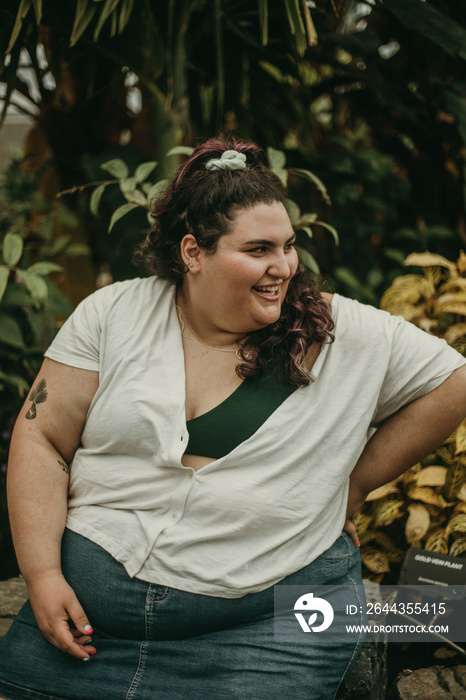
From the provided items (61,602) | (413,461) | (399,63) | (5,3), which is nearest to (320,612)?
(413,461)

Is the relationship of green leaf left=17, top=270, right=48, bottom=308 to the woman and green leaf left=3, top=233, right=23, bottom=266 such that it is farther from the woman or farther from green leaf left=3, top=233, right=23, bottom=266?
the woman

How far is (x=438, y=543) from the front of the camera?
74.2 inches

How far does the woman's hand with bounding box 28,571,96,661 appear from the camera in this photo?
1419 mm


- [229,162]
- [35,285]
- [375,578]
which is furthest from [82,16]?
[375,578]

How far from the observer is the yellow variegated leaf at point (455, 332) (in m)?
2.21

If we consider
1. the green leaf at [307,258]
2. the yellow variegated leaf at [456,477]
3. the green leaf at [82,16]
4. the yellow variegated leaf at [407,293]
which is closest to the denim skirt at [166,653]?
the yellow variegated leaf at [456,477]

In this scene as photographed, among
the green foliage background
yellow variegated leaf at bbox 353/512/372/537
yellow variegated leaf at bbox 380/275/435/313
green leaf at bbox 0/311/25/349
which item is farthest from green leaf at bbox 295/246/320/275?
green leaf at bbox 0/311/25/349

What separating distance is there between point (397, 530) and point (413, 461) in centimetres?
47

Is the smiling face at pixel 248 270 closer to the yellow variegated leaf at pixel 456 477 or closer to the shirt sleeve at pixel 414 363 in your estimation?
the shirt sleeve at pixel 414 363

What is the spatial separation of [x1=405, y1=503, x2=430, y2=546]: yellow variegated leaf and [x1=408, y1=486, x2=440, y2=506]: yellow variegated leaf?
0.11 feet

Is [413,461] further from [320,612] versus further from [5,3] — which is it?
A: [5,3]

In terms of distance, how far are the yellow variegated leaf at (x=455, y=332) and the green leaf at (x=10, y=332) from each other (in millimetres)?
1450

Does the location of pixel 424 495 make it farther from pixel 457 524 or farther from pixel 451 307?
pixel 451 307

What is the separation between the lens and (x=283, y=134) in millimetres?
3674
